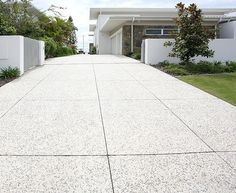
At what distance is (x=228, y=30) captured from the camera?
25906mm

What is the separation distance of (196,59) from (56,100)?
11.3m

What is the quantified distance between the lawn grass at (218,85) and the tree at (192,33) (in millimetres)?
2811

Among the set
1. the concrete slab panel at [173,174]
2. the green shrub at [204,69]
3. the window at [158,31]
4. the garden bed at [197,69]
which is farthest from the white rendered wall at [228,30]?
the concrete slab panel at [173,174]

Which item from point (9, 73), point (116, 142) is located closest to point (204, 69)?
point (9, 73)

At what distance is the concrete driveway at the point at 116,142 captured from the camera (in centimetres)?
395

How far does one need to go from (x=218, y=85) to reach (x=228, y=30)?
15.6 meters

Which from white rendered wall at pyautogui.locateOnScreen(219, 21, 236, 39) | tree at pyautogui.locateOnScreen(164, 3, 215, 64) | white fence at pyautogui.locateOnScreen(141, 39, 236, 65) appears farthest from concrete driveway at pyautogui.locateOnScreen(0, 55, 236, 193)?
white rendered wall at pyautogui.locateOnScreen(219, 21, 236, 39)

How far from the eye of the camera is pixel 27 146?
16.7ft

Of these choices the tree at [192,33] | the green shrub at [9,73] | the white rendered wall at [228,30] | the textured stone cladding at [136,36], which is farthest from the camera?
the textured stone cladding at [136,36]

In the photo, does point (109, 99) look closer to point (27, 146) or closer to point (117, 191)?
point (27, 146)

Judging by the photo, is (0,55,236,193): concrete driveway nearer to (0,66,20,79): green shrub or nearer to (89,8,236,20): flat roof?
(0,66,20,79): green shrub

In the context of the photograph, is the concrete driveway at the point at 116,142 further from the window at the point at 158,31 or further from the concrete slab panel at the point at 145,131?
the window at the point at 158,31

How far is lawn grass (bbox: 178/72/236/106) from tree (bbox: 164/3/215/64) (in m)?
2.81

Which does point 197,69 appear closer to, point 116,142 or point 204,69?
point 204,69
